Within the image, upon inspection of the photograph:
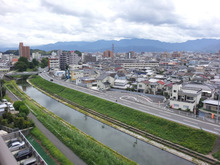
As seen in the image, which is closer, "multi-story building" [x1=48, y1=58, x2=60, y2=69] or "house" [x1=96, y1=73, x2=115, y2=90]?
"house" [x1=96, y1=73, x2=115, y2=90]

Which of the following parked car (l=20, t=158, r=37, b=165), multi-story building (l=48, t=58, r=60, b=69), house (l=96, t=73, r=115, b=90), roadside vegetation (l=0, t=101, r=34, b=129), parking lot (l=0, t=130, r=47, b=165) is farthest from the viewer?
multi-story building (l=48, t=58, r=60, b=69)

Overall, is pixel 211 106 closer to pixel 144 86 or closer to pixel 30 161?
pixel 144 86

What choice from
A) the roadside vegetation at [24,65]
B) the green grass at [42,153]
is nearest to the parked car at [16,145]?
the green grass at [42,153]

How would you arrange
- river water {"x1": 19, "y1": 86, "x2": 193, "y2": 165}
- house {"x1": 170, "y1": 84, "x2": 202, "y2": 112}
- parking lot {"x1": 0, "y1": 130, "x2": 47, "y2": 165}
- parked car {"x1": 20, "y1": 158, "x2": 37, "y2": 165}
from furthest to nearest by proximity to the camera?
house {"x1": 170, "y1": 84, "x2": 202, "y2": 112}, river water {"x1": 19, "y1": 86, "x2": 193, "y2": 165}, parking lot {"x1": 0, "y1": 130, "x2": 47, "y2": 165}, parked car {"x1": 20, "y1": 158, "x2": 37, "y2": 165}

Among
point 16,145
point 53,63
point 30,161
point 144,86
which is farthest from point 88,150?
point 53,63

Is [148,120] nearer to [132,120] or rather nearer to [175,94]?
[132,120]

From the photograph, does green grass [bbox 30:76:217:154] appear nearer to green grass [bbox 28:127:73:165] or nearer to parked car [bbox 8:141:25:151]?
green grass [bbox 28:127:73:165]

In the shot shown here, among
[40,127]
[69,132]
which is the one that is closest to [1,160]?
[69,132]

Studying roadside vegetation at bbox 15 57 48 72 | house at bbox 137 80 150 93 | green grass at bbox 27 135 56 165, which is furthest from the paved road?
roadside vegetation at bbox 15 57 48 72

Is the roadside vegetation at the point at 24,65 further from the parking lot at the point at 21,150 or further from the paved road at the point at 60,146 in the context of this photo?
the parking lot at the point at 21,150
